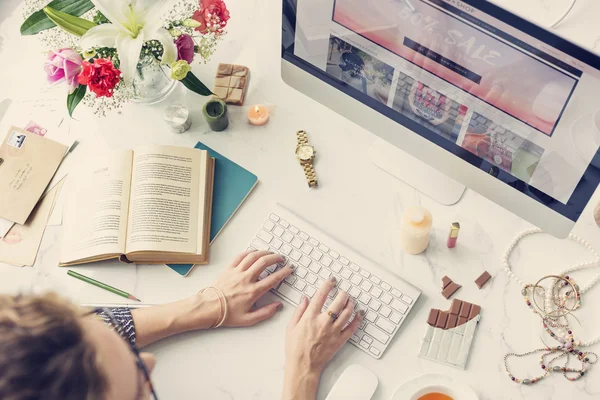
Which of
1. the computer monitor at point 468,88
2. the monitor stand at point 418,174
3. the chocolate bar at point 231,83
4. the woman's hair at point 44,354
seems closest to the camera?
the woman's hair at point 44,354

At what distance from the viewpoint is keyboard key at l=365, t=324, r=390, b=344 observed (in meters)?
1.05

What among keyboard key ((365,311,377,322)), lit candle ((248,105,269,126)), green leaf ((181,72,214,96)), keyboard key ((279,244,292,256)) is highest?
green leaf ((181,72,214,96))

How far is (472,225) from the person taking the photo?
45.1 inches

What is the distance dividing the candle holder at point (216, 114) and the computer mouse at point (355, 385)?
561 millimetres

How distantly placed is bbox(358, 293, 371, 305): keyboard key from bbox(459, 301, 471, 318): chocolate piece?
0.55ft

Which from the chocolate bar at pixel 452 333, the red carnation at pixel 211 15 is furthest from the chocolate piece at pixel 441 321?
the red carnation at pixel 211 15

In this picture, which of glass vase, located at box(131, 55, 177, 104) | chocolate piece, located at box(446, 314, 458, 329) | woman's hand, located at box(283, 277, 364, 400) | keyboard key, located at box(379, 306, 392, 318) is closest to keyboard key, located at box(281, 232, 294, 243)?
woman's hand, located at box(283, 277, 364, 400)

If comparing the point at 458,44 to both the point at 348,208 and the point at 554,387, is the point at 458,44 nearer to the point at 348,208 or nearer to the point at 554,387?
the point at 348,208

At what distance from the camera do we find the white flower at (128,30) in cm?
104

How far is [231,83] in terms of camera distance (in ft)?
4.26

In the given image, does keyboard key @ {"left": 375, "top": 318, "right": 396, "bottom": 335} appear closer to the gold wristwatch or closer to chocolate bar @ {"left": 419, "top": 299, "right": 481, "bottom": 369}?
chocolate bar @ {"left": 419, "top": 299, "right": 481, "bottom": 369}

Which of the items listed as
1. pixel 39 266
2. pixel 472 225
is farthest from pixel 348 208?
pixel 39 266

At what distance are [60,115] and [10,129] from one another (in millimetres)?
106

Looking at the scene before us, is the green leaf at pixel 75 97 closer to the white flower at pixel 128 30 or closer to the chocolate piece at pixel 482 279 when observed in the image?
the white flower at pixel 128 30
